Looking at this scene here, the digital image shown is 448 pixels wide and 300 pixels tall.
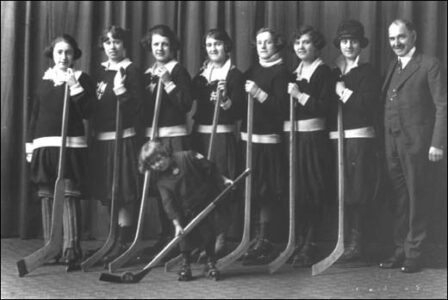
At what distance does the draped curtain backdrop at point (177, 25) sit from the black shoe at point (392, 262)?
0.63 metres

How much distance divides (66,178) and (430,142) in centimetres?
121

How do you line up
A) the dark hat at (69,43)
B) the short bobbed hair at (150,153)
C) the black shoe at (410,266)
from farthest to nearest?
the black shoe at (410,266) < the dark hat at (69,43) < the short bobbed hair at (150,153)

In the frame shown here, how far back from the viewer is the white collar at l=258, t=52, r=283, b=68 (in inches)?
92.0

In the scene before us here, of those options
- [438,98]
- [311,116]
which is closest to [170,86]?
[311,116]

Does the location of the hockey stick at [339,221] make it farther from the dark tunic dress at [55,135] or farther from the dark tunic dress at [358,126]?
the dark tunic dress at [55,135]

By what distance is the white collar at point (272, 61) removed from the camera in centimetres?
234

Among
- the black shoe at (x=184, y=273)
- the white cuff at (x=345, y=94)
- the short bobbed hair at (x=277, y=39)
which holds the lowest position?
the black shoe at (x=184, y=273)

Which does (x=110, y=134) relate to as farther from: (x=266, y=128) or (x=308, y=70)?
(x=308, y=70)

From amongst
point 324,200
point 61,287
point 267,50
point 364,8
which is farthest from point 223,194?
point 364,8

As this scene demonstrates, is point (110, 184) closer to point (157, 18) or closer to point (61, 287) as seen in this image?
point (61, 287)

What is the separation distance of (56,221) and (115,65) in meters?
0.55

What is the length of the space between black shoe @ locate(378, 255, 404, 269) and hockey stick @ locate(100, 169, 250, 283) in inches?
22.5

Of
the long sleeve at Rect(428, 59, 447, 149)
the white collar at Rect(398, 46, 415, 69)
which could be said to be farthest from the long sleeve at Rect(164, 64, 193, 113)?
the long sleeve at Rect(428, 59, 447, 149)

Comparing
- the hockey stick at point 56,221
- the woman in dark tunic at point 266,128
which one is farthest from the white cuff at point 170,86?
the hockey stick at point 56,221
